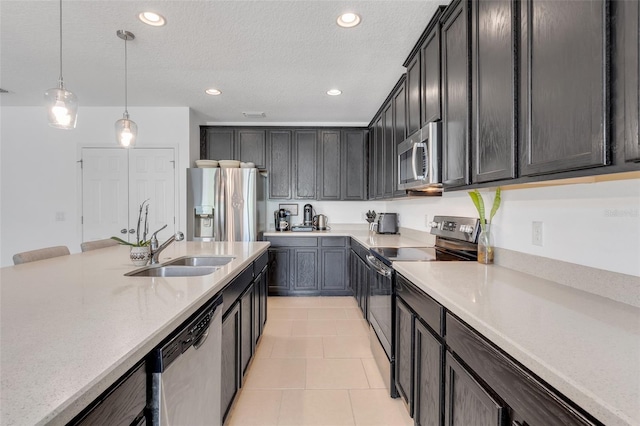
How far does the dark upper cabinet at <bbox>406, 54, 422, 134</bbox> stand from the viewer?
2.32 m

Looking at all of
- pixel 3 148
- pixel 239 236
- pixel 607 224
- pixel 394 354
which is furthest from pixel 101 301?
pixel 3 148

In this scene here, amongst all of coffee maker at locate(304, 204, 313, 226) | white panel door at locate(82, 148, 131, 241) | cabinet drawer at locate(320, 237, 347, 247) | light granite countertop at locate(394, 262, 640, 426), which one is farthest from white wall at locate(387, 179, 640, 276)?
white panel door at locate(82, 148, 131, 241)

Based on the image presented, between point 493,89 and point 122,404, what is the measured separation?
1.70m

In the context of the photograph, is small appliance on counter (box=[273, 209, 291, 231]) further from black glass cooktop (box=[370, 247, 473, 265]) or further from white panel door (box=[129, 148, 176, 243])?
black glass cooktop (box=[370, 247, 473, 265])

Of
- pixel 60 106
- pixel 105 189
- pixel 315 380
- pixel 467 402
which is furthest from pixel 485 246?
pixel 105 189

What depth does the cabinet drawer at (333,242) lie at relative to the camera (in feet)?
13.9

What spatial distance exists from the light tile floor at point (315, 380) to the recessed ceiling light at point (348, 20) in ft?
8.05

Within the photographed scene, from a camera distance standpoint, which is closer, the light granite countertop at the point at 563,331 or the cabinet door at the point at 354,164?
the light granite countertop at the point at 563,331

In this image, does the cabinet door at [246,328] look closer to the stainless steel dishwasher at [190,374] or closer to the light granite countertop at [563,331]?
the stainless steel dishwasher at [190,374]

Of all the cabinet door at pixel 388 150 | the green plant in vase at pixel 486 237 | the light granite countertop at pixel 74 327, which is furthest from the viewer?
the cabinet door at pixel 388 150

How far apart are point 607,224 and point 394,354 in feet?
4.37

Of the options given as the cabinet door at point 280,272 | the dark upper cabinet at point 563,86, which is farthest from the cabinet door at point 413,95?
the cabinet door at point 280,272

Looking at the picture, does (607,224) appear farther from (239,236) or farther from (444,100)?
(239,236)

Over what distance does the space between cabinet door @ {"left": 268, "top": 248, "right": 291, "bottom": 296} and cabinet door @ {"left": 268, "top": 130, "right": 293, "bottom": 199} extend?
0.91 metres
